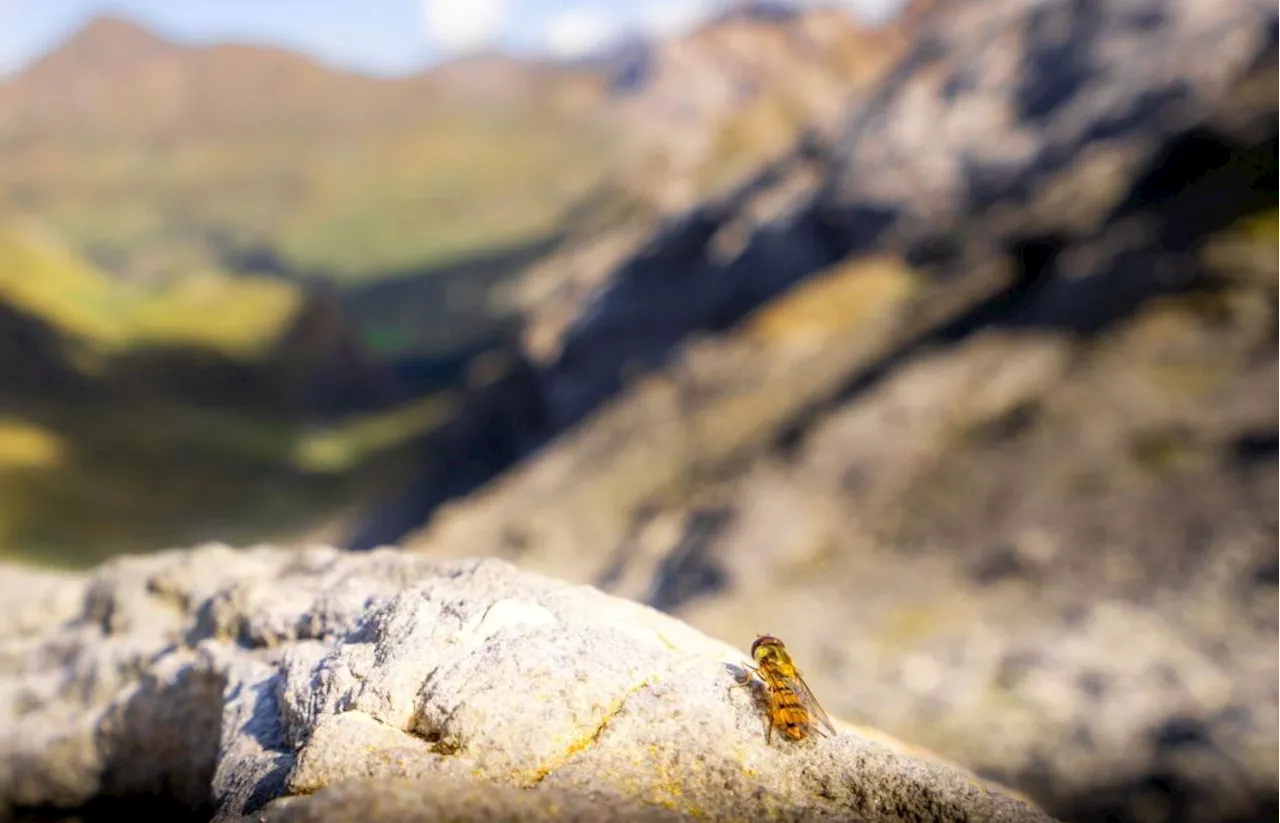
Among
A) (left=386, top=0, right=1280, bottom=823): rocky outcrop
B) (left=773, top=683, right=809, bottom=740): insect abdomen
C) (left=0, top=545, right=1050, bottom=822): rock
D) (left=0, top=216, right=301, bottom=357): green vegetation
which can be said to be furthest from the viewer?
(left=0, top=216, right=301, bottom=357): green vegetation

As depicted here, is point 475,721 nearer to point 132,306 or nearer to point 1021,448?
point 1021,448

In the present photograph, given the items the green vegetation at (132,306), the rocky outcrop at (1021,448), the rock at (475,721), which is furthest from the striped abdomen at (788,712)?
the green vegetation at (132,306)

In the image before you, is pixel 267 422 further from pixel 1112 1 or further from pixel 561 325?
pixel 1112 1

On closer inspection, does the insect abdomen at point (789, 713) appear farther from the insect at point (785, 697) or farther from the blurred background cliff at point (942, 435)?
the blurred background cliff at point (942, 435)

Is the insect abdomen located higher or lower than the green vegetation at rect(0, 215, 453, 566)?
lower

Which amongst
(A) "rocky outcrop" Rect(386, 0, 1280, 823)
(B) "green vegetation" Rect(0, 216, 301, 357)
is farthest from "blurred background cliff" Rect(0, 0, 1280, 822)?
(B) "green vegetation" Rect(0, 216, 301, 357)

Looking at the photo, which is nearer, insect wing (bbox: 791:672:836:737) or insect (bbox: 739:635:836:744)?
insect (bbox: 739:635:836:744)

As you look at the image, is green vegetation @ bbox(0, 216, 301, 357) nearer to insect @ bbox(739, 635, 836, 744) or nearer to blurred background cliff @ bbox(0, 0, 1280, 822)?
blurred background cliff @ bbox(0, 0, 1280, 822)

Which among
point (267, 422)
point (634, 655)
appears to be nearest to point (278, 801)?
point (634, 655)
